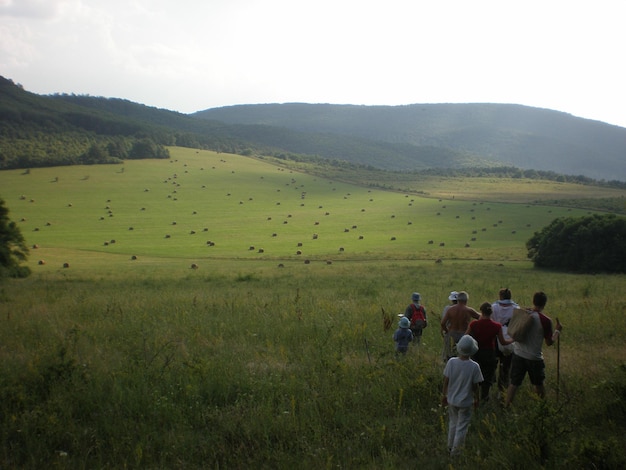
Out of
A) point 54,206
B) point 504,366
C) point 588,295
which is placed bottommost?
point 54,206

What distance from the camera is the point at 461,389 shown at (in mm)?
6562

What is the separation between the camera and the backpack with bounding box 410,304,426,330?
10703 mm

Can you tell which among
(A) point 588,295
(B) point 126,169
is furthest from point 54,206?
(A) point 588,295

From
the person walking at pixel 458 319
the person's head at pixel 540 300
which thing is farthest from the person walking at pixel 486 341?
the person walking at pixel 458 319

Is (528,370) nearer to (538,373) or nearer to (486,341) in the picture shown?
(538,373)

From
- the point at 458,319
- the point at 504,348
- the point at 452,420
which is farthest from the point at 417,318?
the point at 452,420

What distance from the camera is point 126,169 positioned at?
→ 98.0 m

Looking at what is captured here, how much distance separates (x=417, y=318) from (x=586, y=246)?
31.6 m

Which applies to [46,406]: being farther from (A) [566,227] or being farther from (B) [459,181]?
(B) [459,181]

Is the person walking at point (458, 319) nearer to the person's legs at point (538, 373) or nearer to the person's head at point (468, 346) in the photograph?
the person's legs at point (538, 373)

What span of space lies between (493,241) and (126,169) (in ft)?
232

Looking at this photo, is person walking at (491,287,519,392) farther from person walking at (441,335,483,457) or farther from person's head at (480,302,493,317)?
Result: person walking at (441,335,483,457)

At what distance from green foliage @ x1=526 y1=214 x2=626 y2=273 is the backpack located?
3054 centimetres

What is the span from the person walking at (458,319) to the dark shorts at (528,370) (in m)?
1.44
